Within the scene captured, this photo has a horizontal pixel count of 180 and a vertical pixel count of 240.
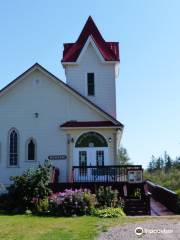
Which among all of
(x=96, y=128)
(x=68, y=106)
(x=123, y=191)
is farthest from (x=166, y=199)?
(x=68, y=106)

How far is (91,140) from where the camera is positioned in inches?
1179

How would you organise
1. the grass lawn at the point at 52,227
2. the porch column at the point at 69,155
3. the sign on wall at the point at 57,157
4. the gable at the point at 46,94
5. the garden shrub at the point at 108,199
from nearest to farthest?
the grass lawn at the point at 52,227 → the garden shrub at the point at 108,199 → the porch column at the point at 69,155 → the sign on wall at the point at 57,157 → the gable at the point at 46,94

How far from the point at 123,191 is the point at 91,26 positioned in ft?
51.8

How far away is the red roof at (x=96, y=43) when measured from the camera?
111 ft

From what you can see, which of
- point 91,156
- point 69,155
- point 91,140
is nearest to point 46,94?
point 91,140

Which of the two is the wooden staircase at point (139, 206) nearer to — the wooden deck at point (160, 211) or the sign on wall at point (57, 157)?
the wooden deck at point (160, 211)

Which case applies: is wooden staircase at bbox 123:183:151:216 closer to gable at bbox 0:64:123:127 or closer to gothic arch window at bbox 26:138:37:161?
gable at bbox 0:64:123:127

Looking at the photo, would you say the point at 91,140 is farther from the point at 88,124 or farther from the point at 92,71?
the point at 92,71

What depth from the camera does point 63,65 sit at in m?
33.6

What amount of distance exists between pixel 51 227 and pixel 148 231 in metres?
3.50

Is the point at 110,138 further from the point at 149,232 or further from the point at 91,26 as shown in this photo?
the point at 149,232

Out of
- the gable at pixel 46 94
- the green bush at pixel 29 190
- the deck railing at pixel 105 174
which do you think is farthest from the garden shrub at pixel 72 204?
the gable at pixel 46 94

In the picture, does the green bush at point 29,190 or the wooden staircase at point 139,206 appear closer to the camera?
the green bush at point 29,190

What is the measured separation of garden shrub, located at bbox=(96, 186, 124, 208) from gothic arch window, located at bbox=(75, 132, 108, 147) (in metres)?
6.83
